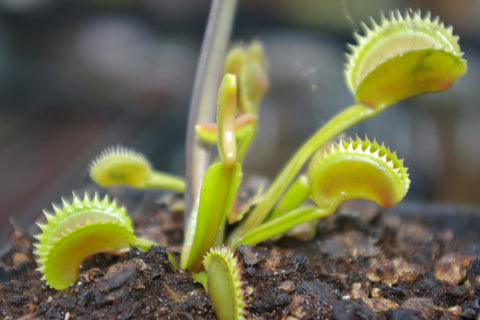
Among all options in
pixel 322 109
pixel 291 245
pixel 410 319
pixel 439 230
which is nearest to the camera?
pixel 410 319

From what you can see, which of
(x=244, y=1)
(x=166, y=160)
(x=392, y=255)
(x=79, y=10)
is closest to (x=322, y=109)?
(x=392, y=255)

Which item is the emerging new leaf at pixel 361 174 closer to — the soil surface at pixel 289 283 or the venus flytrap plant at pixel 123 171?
the soil surface at pixel 289 283

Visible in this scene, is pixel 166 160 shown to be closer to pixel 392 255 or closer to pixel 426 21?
pixel 392 255

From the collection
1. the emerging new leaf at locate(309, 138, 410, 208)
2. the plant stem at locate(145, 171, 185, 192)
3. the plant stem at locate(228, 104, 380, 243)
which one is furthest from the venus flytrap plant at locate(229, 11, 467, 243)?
the plant stem at locate(145, 171, 185, 192)

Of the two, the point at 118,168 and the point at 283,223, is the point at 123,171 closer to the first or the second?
the point at 118,168

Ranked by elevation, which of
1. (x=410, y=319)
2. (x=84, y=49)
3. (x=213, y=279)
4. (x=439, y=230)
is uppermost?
(x=84, y=49)

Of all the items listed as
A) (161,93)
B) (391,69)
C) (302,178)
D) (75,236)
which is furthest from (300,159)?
(161,93)

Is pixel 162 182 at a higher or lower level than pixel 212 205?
higher
